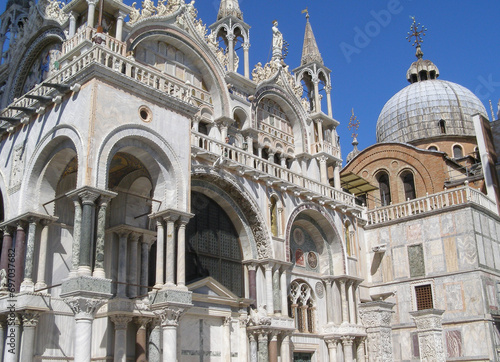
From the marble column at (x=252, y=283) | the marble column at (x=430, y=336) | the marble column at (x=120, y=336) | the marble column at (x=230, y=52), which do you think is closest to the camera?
the marble column at (x=120, y=336)

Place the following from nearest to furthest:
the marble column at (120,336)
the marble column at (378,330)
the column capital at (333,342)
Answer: the marble column at (120,336)
the marble column at (378,330)
the column capital at (333,342)

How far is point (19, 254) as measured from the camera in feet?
48.1

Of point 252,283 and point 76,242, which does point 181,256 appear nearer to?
point 76,242

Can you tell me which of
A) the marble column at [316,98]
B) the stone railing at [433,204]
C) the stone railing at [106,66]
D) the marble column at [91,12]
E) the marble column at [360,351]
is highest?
the marble column at [316,98]

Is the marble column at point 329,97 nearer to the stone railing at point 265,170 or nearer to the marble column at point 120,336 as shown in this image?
the stone railing at point 265,170

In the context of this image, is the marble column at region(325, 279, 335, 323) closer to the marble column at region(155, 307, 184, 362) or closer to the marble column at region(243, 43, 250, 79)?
the marble column at region(243, 43, 250, 79)

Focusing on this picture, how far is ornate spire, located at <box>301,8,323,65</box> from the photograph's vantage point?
1080 inches

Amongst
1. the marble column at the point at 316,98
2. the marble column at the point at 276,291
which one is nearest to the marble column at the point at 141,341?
the marble column at the point at 276,291

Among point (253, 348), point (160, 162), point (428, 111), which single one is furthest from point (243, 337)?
point (428, 111)

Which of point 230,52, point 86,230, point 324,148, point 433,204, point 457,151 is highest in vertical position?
point 457,151

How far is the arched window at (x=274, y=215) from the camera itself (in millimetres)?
20781

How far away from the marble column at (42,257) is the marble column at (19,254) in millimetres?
409

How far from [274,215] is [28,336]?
31.8ft

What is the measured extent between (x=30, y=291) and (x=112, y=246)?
8.59ft
